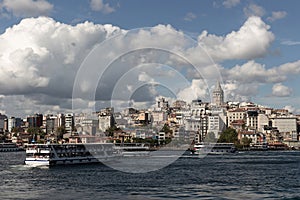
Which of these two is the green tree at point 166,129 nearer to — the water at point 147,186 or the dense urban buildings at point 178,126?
the dense urban buildings at point 178,126

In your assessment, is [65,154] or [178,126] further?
[178,126]

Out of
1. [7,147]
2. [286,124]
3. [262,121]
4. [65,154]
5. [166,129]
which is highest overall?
[262,121]

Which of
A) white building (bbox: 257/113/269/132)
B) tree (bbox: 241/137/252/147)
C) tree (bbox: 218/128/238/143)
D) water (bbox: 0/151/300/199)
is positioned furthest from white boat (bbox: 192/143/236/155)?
white building (bbox: 257/113/269/132)

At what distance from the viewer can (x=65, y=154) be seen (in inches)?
2128

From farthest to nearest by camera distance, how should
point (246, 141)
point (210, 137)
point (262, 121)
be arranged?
point (262, 121) < point (210, 137) < point (246, 141)

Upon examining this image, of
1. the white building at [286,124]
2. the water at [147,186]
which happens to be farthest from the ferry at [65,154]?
the white building at [286,124]

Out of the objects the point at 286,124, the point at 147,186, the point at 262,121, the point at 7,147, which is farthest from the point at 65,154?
the point at 286,124

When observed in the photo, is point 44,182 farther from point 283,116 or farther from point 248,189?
point 283,116

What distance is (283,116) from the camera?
177625mm

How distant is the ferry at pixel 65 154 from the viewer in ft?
167

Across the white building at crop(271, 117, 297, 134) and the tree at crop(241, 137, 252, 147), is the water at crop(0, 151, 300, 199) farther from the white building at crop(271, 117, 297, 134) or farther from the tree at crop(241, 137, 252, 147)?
the white building at crop(271, 117, 297, 134)

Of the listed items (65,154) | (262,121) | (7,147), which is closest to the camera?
(65,154)

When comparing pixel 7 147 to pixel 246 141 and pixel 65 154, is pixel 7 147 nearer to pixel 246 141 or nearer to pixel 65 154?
pixel 246 141

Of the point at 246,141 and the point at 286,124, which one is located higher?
the point at 286,124
